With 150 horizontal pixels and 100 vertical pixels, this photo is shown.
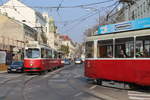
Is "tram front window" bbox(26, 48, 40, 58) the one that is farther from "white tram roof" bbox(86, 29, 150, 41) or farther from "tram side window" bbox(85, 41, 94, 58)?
"white tram roof" bbox(86, 29, 150, 41)

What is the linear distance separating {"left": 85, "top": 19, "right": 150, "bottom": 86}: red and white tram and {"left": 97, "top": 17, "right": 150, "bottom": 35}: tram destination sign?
0.14 m

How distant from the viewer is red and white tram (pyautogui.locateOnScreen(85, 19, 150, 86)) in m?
13.7

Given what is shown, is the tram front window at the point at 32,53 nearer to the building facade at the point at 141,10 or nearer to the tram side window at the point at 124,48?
the tram side window at the point at 124,48

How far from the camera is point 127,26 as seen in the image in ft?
49.5

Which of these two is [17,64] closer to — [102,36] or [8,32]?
[102,36]

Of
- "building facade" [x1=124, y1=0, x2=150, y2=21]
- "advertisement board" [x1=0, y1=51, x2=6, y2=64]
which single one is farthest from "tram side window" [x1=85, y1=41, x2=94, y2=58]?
"building facade" [x1=124, y1=0, x2=150, y2=21]

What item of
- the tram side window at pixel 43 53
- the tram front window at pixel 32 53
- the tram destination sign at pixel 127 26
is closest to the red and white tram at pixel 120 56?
the tram destination sign at pixel 127 26

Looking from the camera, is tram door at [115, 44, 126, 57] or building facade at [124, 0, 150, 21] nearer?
tram door at [115, 44, 126, 57]

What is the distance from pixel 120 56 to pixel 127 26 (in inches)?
57.2

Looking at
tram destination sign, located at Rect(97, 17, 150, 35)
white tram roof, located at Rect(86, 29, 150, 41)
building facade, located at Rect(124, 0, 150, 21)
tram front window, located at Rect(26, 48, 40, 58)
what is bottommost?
tram front window, located at Rect(26, 48, 40, 58)

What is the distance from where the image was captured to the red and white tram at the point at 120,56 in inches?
539

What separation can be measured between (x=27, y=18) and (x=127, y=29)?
213ft

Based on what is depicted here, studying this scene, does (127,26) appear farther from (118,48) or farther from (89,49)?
(89,49)

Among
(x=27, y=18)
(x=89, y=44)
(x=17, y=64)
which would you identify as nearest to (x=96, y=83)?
(x=89, y=44)
